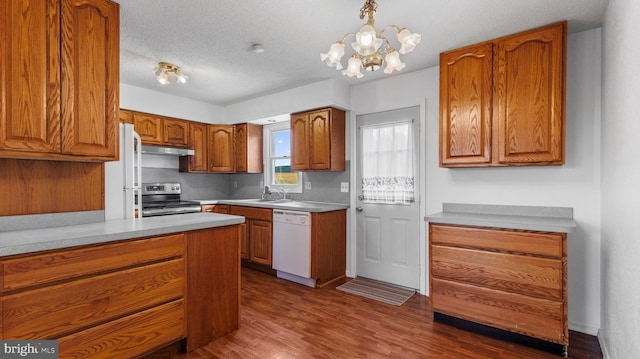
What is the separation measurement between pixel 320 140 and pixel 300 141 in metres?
0.36

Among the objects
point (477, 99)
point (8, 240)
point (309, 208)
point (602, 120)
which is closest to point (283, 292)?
point (309, 208)

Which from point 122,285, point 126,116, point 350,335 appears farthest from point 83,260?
point 126,116

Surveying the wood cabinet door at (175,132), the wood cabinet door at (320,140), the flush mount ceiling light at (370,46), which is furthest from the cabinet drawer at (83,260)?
the wood cabinet door at (175,132)

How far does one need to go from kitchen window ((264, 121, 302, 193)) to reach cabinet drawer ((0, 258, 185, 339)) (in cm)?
255

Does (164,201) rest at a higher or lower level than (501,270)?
higher

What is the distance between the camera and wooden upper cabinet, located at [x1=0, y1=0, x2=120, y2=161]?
5.28 feet

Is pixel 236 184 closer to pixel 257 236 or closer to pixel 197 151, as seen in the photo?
pixel 197 151

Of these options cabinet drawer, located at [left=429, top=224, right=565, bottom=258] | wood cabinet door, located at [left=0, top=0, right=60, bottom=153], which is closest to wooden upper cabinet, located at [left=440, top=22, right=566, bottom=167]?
cabinet drawer, located at [left=429, top=224, right=565, bottom=258]

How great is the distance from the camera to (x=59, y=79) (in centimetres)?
176

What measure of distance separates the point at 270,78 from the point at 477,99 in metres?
2.24

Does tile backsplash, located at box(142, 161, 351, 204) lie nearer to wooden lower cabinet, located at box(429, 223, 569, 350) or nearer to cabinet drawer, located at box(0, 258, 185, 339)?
wooden lower cabinet, located at box(429, 223, 569, 350)

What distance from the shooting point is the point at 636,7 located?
4.58 ft

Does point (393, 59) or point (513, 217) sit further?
point (513, 217)

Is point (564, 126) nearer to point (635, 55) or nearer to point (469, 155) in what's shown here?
point (469, 155)
